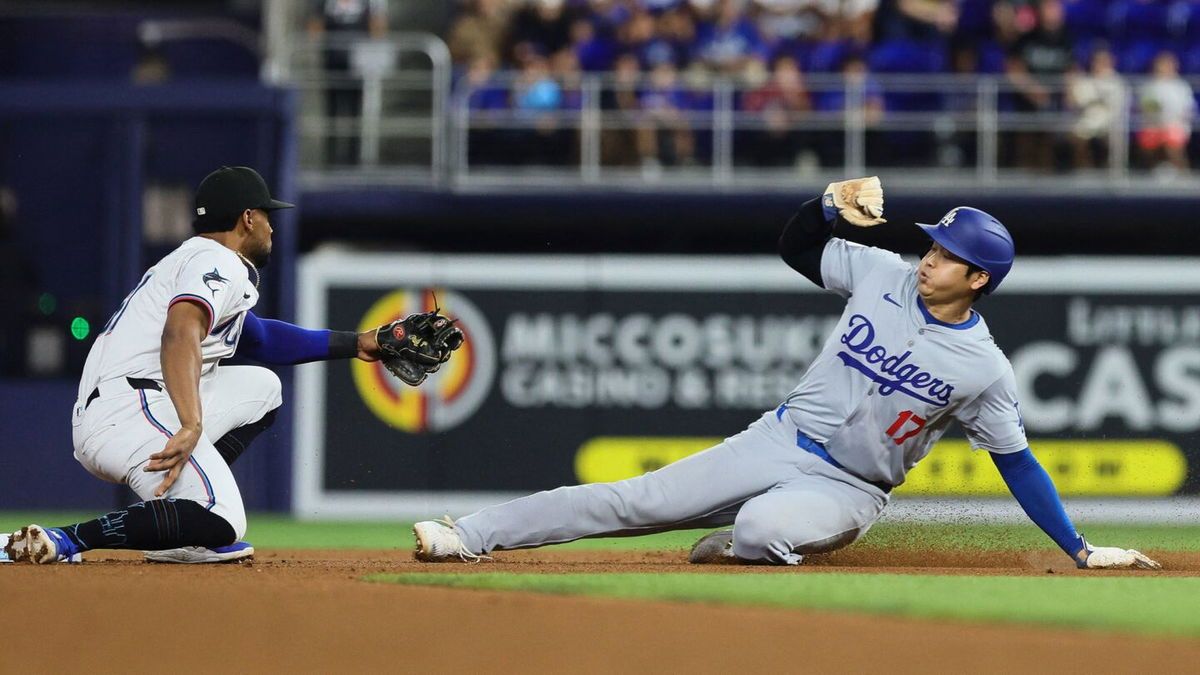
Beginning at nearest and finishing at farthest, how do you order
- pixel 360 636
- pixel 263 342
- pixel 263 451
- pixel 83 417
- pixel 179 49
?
pixel 360 636 → pixel 83 417 → pixel 263 342 → pixel 263 451 → pixel 179 49

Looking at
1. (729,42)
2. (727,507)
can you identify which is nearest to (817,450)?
(727,507)

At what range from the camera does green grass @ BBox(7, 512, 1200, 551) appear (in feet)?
24.3

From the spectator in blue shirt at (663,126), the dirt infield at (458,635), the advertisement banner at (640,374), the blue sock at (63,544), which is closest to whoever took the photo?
the dirt infield at (458,635)

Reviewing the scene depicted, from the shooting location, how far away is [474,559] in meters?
6.25

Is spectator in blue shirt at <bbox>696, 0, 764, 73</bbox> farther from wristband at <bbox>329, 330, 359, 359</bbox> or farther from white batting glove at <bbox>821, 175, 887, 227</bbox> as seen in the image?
white batting glove at <bbox>821, 175, 887, 227</bbox>

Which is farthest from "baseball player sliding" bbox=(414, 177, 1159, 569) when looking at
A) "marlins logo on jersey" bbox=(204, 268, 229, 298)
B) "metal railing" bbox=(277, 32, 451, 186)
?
"metal railing" bbox=(277, 32, 451, 186)

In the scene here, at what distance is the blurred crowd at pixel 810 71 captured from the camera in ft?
43.7

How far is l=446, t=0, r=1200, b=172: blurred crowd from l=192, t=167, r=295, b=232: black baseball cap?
23.3 feet

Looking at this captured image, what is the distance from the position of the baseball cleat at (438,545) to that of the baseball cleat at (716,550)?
0.96 m

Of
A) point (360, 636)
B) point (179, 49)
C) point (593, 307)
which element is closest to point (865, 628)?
point (360, 636)

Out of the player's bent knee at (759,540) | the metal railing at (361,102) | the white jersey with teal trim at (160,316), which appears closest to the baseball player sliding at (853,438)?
the player's bent knee at (759,540)

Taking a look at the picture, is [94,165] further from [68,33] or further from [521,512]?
[521,512]

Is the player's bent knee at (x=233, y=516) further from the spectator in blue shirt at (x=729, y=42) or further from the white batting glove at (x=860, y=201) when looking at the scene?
the spectator in blue shirt at (x=729, y=42)

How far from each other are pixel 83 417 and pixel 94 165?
7.23m
